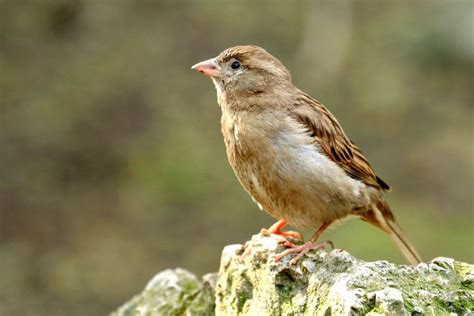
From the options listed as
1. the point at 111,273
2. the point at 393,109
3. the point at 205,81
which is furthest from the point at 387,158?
the point at 111,273

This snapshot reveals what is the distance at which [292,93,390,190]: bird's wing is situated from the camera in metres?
5.50

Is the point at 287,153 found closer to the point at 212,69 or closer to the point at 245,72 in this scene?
the point at 245,72

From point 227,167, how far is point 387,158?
6.70 feet

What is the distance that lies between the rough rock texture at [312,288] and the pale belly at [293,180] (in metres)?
0.44

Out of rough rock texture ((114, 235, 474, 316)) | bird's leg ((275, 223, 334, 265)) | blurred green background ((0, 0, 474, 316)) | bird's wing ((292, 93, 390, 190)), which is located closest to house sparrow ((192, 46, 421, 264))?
bird's wing ((292, 93, 390, 190))

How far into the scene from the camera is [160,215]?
9.83 m

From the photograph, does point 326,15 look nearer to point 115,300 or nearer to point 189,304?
point 115,300

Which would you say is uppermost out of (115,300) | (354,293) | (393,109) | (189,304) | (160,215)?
(393,109)

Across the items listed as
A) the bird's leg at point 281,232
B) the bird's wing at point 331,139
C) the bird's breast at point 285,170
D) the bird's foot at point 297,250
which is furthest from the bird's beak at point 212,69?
the bird's foot at point 297,250

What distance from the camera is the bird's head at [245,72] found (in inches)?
220

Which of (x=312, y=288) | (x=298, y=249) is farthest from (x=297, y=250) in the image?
(x=312, y=288)

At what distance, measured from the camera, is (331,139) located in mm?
5625

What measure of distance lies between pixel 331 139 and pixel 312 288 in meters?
1.75

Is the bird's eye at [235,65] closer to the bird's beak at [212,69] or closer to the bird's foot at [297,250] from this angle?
the bird's beak at [212,69]
